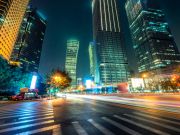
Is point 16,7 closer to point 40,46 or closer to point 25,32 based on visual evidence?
point 25,32

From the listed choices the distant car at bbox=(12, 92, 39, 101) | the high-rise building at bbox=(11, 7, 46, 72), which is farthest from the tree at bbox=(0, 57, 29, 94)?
the high-rise building at bbox=(11, 7, 46, 72)

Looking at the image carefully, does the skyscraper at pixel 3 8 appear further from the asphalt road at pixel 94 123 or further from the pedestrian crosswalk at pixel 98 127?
the pedestrian crosswalk at pixel 98 127

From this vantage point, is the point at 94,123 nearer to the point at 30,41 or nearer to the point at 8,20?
the point at 8,20

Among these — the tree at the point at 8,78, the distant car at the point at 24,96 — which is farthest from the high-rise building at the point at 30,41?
the distant car at the point at 24,96

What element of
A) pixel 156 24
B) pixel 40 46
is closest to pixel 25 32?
pixel 40 46

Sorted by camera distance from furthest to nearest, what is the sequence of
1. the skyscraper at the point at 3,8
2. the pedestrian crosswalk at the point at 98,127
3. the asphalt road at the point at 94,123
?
the skyscraper at the point at 3,8 → the asphalt road at the point at 94,123 → the pedestrian crosswalk at the point at 98,127

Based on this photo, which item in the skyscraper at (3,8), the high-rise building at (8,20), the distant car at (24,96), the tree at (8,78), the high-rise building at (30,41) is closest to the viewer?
the distant car at (24,96)

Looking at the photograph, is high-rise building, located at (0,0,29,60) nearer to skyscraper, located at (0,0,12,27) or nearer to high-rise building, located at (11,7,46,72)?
skyscraper, located at (0,0,12,27)

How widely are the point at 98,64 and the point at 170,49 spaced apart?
333 feet

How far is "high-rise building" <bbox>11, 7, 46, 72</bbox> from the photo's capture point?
15012 cm

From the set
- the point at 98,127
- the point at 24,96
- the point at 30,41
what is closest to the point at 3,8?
the point at 30,41

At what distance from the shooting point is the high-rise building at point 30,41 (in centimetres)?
15012

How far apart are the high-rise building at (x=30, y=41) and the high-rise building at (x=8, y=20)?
4312 cm

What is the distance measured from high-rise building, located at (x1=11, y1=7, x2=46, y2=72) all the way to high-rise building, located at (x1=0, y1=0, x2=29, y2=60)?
4312 centimetres
